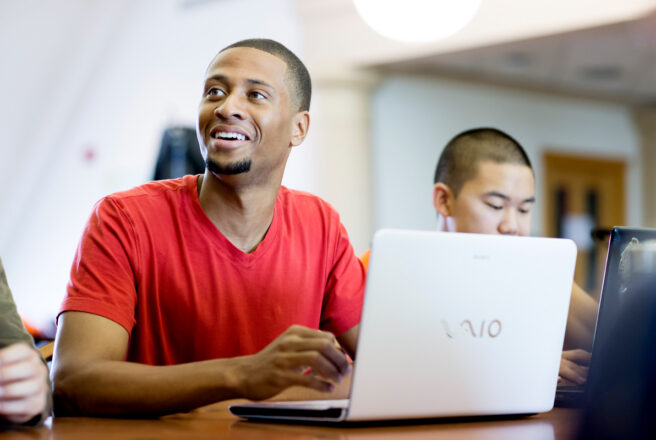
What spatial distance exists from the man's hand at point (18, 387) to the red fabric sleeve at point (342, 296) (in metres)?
0.75

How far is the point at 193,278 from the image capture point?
1569 millimetres

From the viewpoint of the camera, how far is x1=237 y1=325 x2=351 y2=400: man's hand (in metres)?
1.06

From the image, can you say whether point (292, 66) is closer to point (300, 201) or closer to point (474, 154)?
point (300, 201)

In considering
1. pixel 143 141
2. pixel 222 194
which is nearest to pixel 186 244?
pixel 222 194

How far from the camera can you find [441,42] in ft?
16.4

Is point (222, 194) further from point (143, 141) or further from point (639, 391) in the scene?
point (143, 141)

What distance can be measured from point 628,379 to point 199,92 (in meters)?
4.78

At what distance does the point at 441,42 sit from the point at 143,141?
1968 millimetres

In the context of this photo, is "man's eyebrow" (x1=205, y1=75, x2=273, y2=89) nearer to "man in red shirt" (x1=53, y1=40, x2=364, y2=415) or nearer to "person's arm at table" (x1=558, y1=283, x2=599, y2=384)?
"man in red shirt" (x1=53, y1=40, x2=364, y2=415)

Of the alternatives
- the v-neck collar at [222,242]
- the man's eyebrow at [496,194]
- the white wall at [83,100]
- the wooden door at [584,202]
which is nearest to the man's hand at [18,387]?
the v-neck collar at [222,242]

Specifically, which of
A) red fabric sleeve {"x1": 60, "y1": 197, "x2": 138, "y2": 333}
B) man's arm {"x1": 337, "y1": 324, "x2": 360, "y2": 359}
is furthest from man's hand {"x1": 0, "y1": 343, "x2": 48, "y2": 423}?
man's arm {"x1": 337, "y1": 324, "x2": 360, "y2": 359}

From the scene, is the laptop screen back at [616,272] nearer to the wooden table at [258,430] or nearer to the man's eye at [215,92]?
the wooden table at [258,430]

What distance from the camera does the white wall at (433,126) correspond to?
5.93 m

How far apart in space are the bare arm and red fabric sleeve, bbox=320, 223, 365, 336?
52 centimetres
